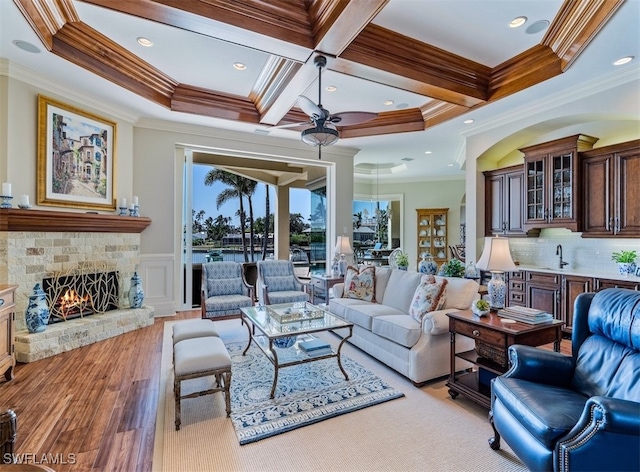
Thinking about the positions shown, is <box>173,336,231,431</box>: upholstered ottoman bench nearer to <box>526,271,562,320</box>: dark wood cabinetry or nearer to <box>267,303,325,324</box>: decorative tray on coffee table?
<box>267,303,325,324</box>: decorative tray on coffee table

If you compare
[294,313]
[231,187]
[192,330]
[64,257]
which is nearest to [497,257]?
[294,313]

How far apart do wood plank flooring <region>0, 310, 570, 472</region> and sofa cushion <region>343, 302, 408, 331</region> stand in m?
2.10

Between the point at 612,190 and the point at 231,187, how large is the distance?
737 cm

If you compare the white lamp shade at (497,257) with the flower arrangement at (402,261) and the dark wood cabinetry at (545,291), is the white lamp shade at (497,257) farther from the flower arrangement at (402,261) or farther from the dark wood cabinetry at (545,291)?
the dark wood cabinetry at (545,291)

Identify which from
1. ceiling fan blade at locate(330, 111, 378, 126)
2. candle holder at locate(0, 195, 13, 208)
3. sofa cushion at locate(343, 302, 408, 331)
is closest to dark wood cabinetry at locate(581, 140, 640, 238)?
sofa cushion at locate(343, 302, 408, 331)

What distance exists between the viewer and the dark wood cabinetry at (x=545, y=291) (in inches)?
170

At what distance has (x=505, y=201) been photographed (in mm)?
5363

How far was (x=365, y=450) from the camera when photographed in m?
2.09

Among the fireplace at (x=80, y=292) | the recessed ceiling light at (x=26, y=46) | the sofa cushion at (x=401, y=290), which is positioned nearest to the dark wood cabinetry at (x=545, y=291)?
the sofa cushion at (x=401, y=290)

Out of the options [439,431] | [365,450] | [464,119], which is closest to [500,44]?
[464,119]

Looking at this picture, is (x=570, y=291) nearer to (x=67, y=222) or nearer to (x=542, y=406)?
(x=542, y=406)

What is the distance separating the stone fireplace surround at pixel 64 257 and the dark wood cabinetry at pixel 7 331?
377 mm

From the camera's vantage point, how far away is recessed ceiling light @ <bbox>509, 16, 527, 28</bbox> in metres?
3.01

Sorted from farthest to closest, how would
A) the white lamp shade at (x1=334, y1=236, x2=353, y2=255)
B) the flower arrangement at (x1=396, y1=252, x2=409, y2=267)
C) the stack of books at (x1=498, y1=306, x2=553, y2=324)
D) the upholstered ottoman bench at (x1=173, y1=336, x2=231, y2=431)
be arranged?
the white lamp shade at (x1=334, y1=236, x2=353, y2=255) < the flower arrangement at (x1=396, y1=252, x2=409, y2=267) < the stack of books at (x1=498, y1=306, x2=553, y2=324) < the upholstered ottoman bench at (x1=173, y1=336, x2=231, y2=431)
